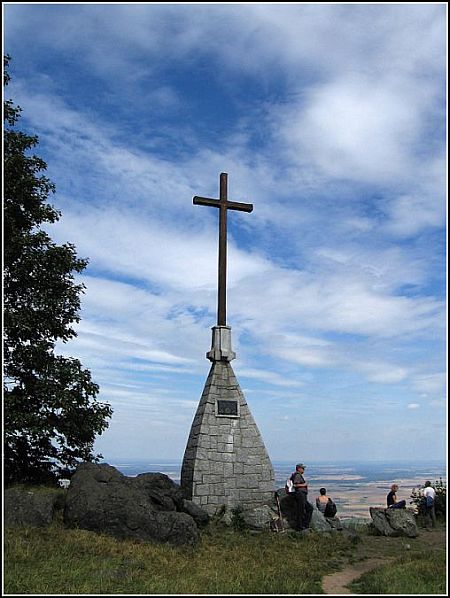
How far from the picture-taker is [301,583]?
9102 mm

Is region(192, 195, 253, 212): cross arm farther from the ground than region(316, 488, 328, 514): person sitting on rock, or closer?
farther from the ground

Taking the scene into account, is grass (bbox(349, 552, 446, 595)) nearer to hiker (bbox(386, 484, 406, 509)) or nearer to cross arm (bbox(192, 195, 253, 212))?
hiker (bbox(386, 484, 406, 509))

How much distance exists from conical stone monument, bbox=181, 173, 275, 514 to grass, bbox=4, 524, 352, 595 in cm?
280

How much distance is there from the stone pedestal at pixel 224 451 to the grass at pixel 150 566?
2.80m

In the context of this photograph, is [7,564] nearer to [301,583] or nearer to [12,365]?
[301,583]

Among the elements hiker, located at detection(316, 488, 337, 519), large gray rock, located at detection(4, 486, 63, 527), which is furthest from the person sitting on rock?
large gray rock, located at detection(4, 486, 63, 527)

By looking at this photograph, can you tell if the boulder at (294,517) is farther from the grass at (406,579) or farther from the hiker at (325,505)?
the grass at (406,579)

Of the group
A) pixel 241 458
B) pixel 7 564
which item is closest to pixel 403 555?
pixel 241 458

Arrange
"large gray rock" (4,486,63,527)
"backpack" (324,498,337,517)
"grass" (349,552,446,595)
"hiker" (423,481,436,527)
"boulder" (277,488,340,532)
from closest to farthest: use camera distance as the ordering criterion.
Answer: "grass" (349,552,446,595) → "large gray rock" (4,486,63,527) → "boulder" (277,488,340,532) → "backpack" (324,498,337,517) → "hiker" (423,481,436,527)

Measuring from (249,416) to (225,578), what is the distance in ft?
22.4

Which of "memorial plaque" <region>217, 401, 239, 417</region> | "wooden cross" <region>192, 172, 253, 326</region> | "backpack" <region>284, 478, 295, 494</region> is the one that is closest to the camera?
"backpack" <region>284, 478, 295, 494</region>

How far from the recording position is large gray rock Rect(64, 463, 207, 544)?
36.7 ft

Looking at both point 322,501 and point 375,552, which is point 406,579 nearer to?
point 375,552

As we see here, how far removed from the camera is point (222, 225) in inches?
685
